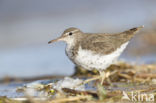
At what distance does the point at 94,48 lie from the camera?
6.12 m

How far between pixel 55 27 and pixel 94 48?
7552 millimetres

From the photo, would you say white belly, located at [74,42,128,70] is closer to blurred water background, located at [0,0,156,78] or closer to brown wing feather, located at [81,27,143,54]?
brown wing feather, located at [81,27,143,54]

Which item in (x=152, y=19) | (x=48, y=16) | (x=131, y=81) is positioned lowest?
(x=131, y=81)

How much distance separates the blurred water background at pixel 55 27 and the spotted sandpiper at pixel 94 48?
122 centimetres

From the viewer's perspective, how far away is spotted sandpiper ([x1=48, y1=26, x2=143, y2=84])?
598cm

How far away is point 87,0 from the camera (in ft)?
52.9

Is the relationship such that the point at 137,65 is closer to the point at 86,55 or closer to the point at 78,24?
the point at 86,55

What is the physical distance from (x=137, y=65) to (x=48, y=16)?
8316mm

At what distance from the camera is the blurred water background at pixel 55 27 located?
9.28m

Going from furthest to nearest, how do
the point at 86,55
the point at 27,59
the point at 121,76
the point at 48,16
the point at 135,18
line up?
the point at 48,16, the point at 135,18, the point at 27,59, the point at 121,76, the point at 86,55

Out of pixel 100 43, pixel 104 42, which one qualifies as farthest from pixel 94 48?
pixel 104 42

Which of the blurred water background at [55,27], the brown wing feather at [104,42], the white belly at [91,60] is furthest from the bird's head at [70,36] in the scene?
the blurred water background at [55,27]

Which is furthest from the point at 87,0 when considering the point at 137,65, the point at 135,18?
the point at 137,65

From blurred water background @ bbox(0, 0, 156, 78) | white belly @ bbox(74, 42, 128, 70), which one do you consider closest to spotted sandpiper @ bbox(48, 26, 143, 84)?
white belly @ bbox(74, 42, 128, 70)
